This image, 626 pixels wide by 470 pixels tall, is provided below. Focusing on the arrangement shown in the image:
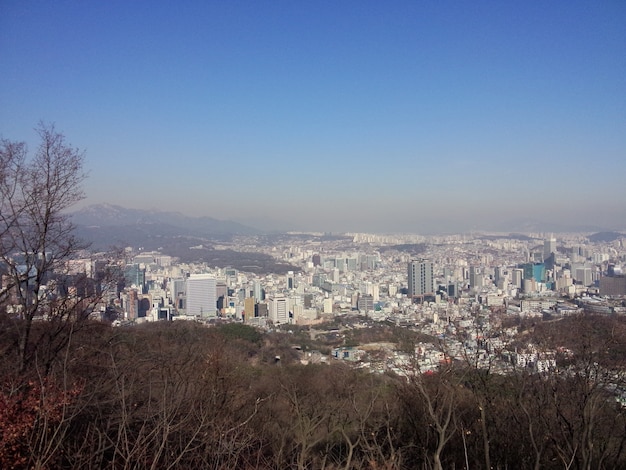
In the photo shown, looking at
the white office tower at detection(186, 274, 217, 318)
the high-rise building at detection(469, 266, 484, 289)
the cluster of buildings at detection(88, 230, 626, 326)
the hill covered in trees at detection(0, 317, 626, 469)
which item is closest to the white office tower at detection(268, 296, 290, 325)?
the cluster of buildings at detection(88, 230, 626, 326)

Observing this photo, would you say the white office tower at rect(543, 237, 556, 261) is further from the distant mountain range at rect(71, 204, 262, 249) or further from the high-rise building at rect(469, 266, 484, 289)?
the distant mountain range at rect(71, 204, 262, 249)

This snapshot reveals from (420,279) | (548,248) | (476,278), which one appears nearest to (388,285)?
(420,279)

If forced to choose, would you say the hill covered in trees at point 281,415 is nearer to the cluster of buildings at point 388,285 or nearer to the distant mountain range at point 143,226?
the cluster of buildings at point 388,285

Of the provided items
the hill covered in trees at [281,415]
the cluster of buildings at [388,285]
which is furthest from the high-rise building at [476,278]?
the hill covered in trees at [281,415]

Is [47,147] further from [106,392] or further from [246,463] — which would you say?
[246,463]

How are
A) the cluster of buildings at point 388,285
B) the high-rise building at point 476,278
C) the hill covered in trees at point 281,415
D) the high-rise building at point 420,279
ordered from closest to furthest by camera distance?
the hill covered in trees at point 281,415, the cluster of buildings at point 388,285, the high-rise building at point 420,279, the high-rise building at point 476,278

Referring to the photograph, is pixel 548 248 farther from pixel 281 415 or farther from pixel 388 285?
pixel 281 415
